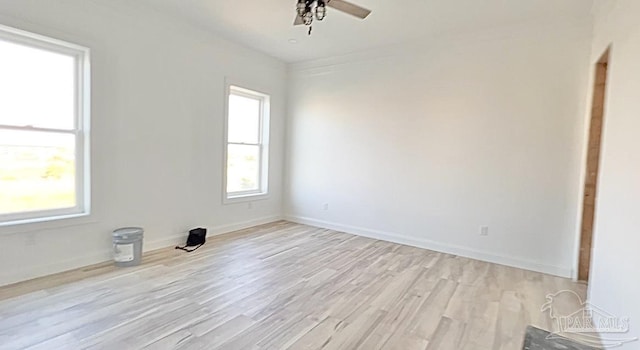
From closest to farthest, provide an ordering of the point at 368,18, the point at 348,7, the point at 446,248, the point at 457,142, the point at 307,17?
the point at 307,17, the point at 348,7, the point at 368,18, the point at 457,142, the point at 446,248

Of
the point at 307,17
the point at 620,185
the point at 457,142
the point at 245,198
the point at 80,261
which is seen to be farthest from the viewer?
the point at 245,198

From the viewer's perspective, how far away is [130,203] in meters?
3.97

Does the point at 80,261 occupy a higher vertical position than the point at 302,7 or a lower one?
lower

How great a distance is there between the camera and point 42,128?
3.32 metres

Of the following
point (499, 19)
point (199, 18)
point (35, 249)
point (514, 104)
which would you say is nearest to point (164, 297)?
point (35, 249)

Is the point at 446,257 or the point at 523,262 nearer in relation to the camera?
the point at 523,262

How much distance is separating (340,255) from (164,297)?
2155 mm

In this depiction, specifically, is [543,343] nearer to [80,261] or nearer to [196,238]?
[196,238]

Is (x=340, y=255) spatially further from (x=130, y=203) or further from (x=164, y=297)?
(x=130, y=203)

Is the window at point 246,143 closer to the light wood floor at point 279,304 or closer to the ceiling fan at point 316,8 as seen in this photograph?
the light wood floor at point 279,304

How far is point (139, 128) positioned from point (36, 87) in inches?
39.3

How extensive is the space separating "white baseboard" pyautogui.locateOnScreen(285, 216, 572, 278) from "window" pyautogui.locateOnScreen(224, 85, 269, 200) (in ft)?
3.64

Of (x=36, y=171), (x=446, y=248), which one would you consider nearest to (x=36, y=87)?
(x=36, y=171)

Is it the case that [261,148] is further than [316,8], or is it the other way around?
[261,148]
